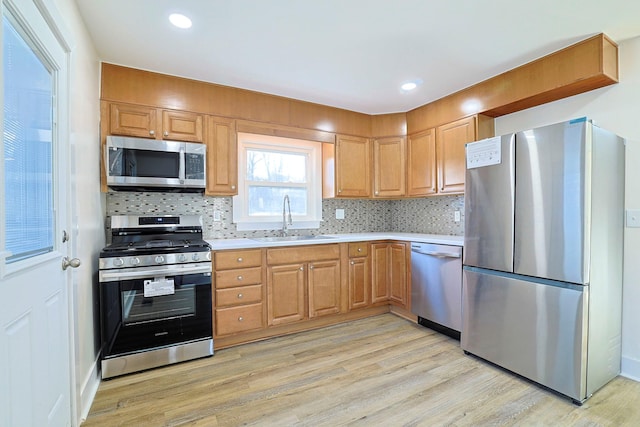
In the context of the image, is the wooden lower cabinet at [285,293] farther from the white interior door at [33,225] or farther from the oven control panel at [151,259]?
the white interior door at [33,225]

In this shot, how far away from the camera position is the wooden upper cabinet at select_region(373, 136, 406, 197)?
3631mm

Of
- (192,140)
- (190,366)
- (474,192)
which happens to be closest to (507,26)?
(474,192)

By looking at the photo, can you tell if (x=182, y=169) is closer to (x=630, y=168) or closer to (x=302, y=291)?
(x=302, y=291)

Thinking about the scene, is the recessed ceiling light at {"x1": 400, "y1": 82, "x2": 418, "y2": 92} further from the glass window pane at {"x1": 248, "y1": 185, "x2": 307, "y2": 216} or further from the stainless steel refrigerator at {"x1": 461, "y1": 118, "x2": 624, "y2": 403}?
the glass window pane at {"x1": 248, "y1": 185, "x2": 307, "y2": 216}

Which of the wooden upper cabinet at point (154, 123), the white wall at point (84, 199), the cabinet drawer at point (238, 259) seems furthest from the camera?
the cabinet drawer at point (238, 259)

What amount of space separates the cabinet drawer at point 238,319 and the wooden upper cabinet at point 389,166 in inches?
78.1

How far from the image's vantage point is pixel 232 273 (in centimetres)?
263

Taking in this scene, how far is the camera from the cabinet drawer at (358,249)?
3.24m

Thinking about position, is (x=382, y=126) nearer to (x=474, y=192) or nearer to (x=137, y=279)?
(x=474, y=192)

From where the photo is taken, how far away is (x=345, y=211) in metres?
3.90

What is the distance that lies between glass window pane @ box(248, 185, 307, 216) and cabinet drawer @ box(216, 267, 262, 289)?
31.9 inches

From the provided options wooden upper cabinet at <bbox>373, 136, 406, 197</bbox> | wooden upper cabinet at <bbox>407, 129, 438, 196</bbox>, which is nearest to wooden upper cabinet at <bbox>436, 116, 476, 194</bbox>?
wooden upper cabinet at <bbox>407, 129, 438, 196</bbox>

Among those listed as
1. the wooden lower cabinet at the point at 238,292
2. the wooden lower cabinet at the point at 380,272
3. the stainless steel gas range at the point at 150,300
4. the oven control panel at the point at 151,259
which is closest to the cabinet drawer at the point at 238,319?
the wooden lower cabinet at the point at 238,292

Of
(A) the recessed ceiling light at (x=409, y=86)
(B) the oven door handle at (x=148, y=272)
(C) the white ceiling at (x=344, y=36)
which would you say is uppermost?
(C) the white ceiling at (x=344, y=36)
